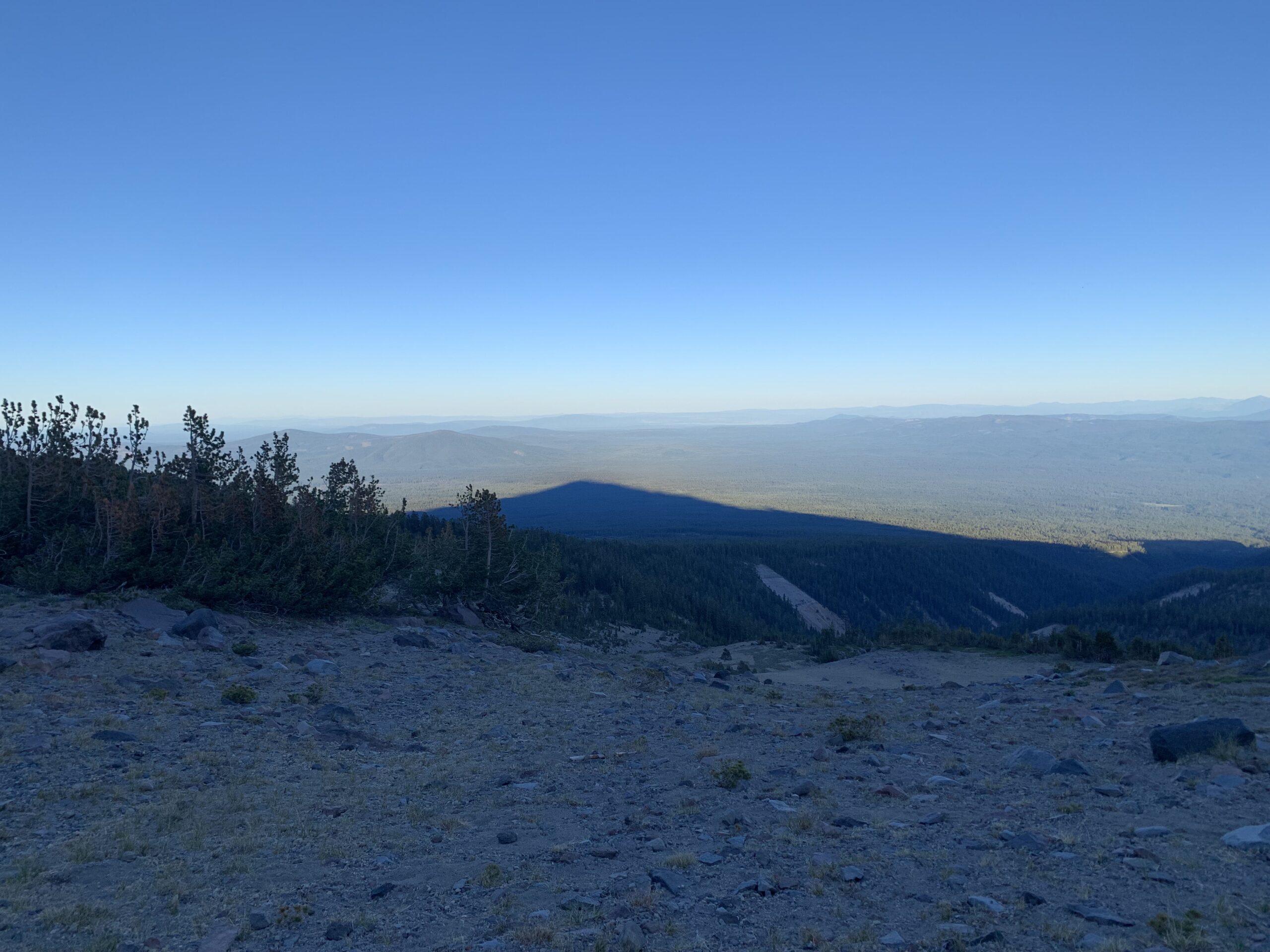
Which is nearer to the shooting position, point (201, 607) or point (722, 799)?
point (722, 799)

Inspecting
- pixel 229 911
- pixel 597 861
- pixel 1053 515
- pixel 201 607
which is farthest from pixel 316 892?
pixel 1053 515

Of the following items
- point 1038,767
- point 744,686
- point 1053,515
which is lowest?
point 1053,515

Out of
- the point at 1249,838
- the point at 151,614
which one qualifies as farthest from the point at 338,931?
the point at 151,614

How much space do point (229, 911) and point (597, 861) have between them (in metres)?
3.19

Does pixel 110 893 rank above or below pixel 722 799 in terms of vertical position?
above

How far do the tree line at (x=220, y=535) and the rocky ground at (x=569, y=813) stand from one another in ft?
7.00

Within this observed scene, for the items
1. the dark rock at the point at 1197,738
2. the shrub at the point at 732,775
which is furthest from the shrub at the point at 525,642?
the dark rock at the point at 1197,738

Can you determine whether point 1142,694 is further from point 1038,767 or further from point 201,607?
point 201,607

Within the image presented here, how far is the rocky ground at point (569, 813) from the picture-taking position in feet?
17.1

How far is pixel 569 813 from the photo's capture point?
8.16 m

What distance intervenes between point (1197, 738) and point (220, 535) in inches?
842

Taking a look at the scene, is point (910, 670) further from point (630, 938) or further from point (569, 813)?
point (630, 938)

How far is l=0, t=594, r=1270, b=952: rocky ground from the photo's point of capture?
17.1ft

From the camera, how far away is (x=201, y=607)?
1571 cm
